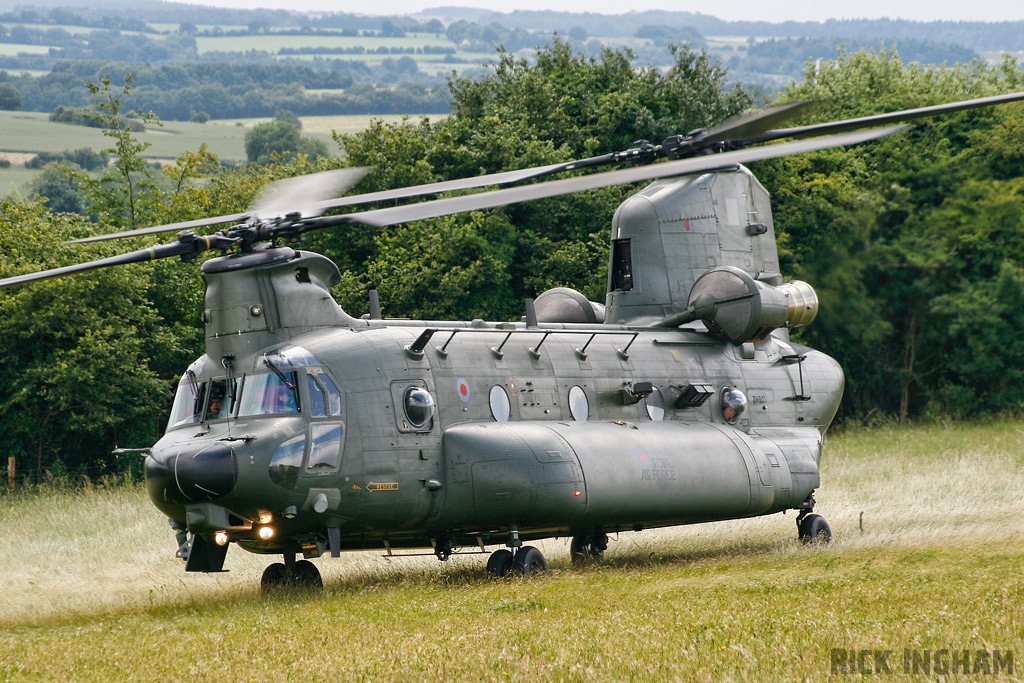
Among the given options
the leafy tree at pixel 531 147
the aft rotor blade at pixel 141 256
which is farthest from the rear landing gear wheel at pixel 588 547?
the leafy tree at pixel 531 147

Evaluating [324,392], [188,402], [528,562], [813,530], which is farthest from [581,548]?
[188,402]

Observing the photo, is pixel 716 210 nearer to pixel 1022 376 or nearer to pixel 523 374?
pixel 523 374

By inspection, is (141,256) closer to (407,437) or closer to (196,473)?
(196,473)

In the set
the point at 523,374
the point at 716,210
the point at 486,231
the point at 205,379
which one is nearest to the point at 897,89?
the point at 486,231

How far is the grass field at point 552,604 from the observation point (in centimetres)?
1055

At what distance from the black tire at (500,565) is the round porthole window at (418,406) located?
7.11 ft

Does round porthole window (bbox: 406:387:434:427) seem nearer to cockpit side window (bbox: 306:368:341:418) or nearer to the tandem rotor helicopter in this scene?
the tandem rotor helicopter

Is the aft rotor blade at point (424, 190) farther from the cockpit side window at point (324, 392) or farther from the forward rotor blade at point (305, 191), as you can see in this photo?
the cockpit side window at point (324, 392)

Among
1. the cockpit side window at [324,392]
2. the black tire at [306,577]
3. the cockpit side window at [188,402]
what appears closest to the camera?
the cockpit side window at [324,392]

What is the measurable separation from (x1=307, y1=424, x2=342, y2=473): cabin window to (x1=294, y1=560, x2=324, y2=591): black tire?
2100mm

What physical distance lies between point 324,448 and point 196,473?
1.58 meters

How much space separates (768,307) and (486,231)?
17.0 metres

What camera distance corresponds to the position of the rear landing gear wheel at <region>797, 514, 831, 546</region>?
19.9m

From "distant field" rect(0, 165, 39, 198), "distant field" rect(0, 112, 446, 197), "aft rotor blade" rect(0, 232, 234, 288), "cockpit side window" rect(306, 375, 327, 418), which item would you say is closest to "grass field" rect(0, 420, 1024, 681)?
"cockpit side window" rect(306, 375, 327, 418)
